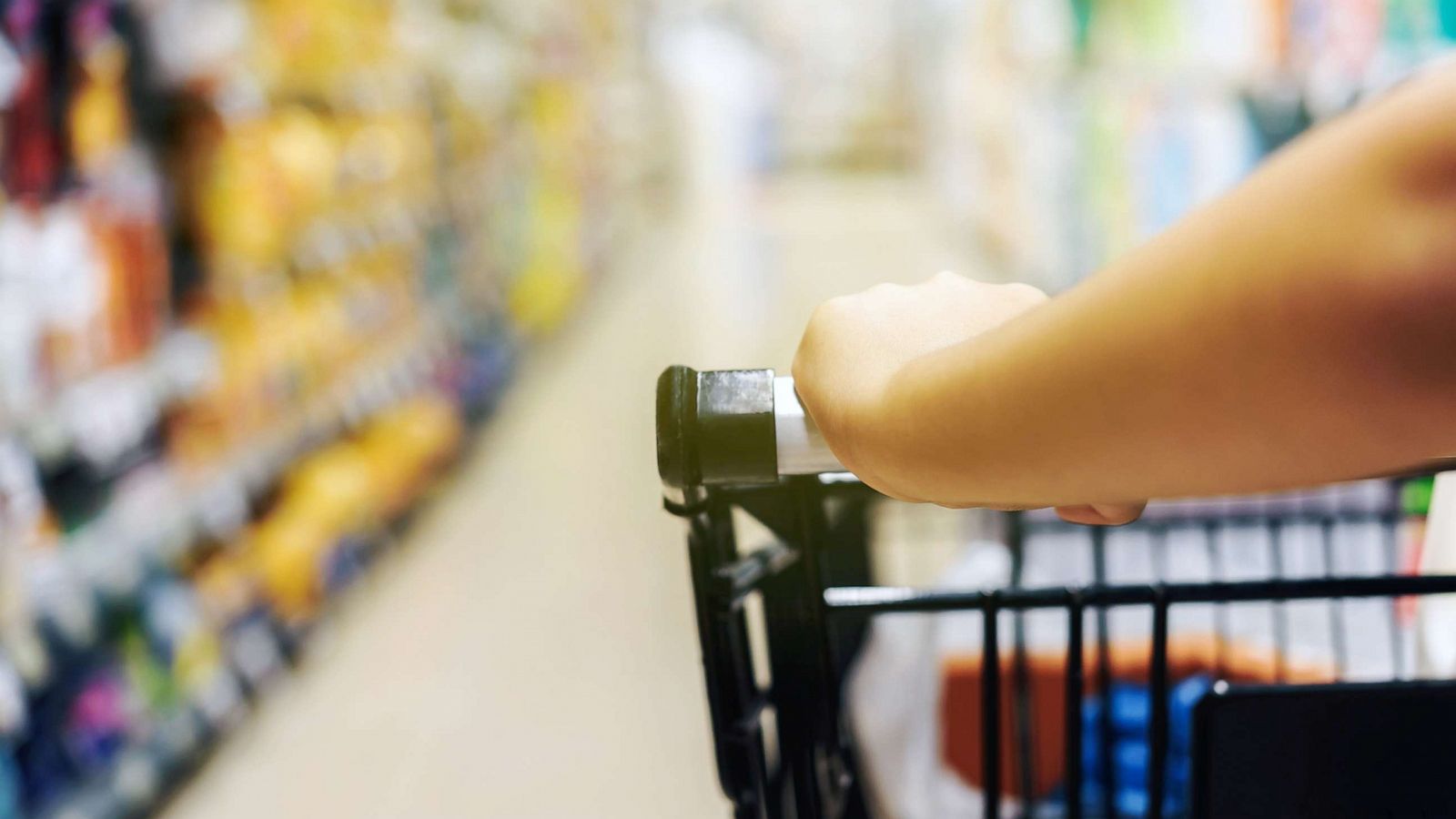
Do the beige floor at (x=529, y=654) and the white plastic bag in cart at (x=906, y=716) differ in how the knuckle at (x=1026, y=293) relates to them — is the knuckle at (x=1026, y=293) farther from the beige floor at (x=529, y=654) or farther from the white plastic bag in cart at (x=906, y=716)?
the beige floor at (x=529, y=654)

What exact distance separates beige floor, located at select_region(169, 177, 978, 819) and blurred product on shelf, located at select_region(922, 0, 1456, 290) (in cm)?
124

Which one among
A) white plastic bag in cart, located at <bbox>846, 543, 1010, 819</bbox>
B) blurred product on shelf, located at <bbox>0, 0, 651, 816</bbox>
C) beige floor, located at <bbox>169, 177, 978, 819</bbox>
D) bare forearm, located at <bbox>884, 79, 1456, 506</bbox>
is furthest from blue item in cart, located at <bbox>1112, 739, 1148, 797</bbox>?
blurred product on shelf, located at <bbox>0, 0, 651, 816</bbox>

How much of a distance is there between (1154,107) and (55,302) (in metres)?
2.60

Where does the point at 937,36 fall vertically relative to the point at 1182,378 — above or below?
above

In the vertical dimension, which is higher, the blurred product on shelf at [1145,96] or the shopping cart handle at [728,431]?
the blurred product on shelf at [1145,96]

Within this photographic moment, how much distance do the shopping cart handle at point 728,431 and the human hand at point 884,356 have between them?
2cm

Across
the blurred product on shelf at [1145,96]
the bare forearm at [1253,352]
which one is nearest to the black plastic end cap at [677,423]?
the bare forearm at [1253,352]

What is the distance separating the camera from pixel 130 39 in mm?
2432

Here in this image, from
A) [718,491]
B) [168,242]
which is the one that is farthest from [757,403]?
[168,242]

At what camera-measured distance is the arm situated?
369 mm

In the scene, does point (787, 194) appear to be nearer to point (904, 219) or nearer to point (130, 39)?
point (904, 219)

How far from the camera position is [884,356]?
55 centimetres

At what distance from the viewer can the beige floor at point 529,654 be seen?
2.35 metres

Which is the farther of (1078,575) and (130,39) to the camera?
(130,39)
